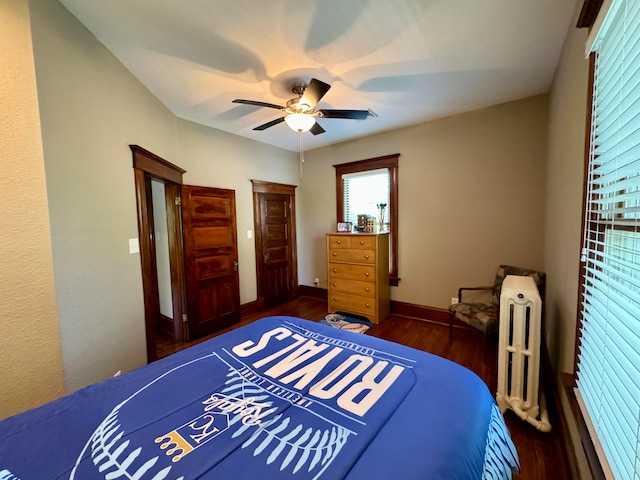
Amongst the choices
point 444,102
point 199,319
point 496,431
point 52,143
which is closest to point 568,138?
point 444,102

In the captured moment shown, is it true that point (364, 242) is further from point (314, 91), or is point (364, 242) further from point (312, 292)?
point (314, 91)

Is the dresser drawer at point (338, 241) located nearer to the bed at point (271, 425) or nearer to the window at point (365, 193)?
the window at point (365, 193)

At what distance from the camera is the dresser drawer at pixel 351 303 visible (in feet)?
11.3

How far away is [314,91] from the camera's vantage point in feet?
A: 6.21

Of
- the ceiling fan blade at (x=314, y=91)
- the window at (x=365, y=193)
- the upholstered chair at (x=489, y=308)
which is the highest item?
the ceiling fan blade at (x=314, y=91)

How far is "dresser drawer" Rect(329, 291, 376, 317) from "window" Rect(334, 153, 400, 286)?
22.8 inches

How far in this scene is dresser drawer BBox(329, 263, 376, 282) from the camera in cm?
341

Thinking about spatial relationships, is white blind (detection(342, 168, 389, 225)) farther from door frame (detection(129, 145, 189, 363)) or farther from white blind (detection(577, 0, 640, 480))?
white blind (detection(577, 0, 640, 480))

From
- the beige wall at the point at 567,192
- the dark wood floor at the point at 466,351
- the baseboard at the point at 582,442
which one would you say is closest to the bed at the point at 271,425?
the baseboard at the point at 582,442

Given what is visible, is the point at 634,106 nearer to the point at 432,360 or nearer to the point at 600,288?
the point at 600,288

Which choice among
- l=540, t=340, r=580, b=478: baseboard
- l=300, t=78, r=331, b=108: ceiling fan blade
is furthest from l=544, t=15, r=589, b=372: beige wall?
l=300, t=78, r=331, b=108: ceiling fan blade

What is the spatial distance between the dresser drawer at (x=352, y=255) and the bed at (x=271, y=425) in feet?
6.88

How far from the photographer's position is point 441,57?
1.99 meters

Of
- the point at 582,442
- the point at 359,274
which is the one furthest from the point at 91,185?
the point at 582,442
